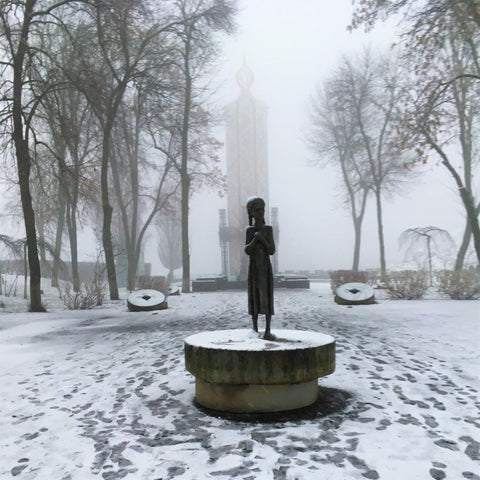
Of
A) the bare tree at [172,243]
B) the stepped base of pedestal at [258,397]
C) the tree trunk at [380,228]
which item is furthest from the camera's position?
the bare tree at [172,243]

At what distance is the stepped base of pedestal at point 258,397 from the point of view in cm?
438

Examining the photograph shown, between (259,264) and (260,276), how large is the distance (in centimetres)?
13

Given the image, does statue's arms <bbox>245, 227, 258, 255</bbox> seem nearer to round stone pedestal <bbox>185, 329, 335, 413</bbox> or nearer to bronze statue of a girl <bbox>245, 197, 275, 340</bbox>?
bronze statue of a girl <bbox>245, 197, 275, 340</bbox>

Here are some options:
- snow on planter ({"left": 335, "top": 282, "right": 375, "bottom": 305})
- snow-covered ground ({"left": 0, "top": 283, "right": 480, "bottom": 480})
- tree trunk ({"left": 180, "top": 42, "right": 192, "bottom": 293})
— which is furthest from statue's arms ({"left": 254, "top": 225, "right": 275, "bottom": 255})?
tree trunk ({"left": 180, "top": 42, "right": 192, "bottom": 293})

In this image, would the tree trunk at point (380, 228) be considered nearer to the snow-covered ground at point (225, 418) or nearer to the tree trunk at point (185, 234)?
the tree trunk at point (185, 234)

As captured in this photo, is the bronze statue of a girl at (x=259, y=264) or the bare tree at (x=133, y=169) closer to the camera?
the bronze statue of a girl at (x=259, y=264)

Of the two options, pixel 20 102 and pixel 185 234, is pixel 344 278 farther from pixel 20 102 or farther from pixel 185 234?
pixel 20 102

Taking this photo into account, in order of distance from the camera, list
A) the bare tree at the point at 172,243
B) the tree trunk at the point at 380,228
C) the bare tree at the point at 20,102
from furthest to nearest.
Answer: the bare tree at the point at 172,243, the tree trunk at the point at 380,228, the bare tree at the point at 20,102

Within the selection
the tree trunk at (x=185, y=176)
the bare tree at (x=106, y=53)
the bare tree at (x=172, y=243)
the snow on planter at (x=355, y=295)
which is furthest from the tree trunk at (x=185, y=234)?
the bare tree at (x=172, y=243)

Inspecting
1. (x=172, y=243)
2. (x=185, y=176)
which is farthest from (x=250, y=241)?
(x=172, y=243)

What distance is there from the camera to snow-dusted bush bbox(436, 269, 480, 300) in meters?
13.8

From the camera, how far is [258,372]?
4.25 meters

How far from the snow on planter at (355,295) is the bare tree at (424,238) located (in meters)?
7.04

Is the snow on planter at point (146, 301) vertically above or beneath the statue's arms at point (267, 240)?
beneath
